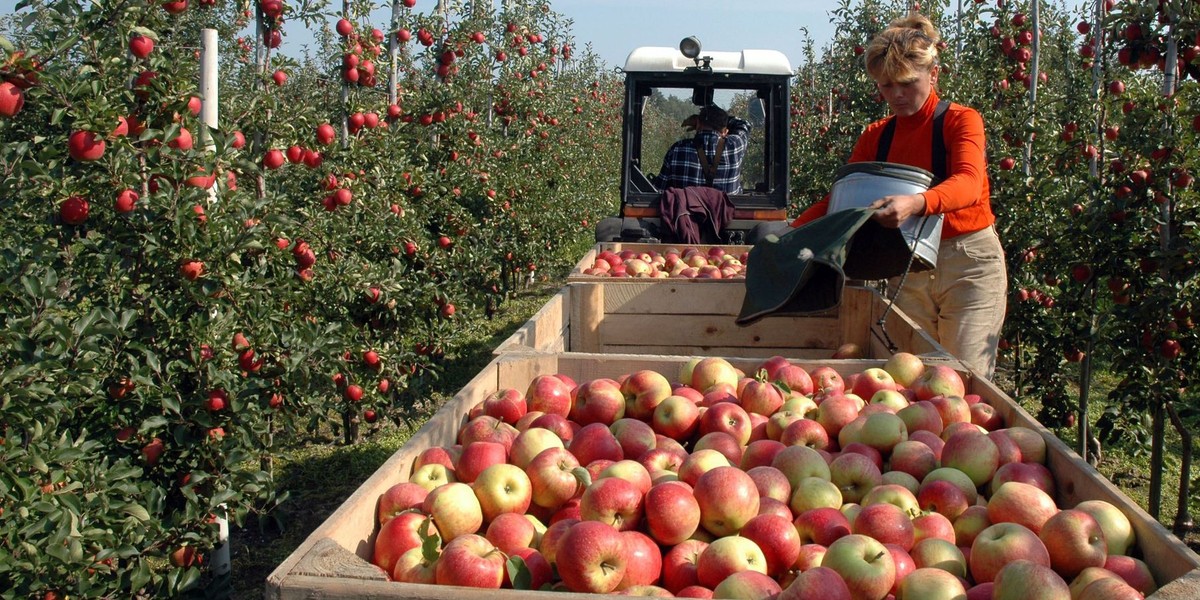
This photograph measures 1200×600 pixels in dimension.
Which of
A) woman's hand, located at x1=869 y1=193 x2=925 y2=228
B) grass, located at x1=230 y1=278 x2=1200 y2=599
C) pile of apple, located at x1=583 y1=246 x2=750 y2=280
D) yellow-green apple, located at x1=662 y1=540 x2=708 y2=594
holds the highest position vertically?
woman's hand, located at x1=869 y1=193 x2=925 y2=228

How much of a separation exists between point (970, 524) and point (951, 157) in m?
1.90

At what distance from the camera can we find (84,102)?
2.88 metres

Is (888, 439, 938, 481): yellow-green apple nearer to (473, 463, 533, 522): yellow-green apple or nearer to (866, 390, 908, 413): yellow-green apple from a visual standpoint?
(866, 390, 908, 413): yellow-green apple

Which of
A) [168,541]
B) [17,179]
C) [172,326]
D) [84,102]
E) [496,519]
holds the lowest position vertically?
[168,541]

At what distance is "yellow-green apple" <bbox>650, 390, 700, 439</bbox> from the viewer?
2664mm

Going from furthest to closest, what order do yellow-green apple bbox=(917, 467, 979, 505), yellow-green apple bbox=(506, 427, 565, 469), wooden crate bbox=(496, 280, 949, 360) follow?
wooden crate bbox=(496, 280, 949, 360), yellow-green apple bbox=(506, 427, 565, 469), yellow-green apple bbox=(917, 467, 979, 505)

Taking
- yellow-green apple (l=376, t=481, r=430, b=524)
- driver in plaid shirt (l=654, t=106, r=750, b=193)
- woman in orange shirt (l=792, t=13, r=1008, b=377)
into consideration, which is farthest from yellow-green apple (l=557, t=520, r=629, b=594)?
driver in plaid shirt (l=654, t=106, r=750, b=193)

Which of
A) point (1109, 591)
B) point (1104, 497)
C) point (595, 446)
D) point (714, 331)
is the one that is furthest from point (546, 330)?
point (1109, 591)

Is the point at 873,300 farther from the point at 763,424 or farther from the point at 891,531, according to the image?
the point at 891,531

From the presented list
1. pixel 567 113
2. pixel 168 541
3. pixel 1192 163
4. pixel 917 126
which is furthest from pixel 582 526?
pixel 567 113

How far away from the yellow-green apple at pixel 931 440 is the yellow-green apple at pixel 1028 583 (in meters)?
0.77

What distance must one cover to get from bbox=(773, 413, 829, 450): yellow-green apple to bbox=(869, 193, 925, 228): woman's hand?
0.95m

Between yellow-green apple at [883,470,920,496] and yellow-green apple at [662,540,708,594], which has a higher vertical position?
yellow-green apple at [883,470,920,496]

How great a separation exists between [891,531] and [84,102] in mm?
2497
